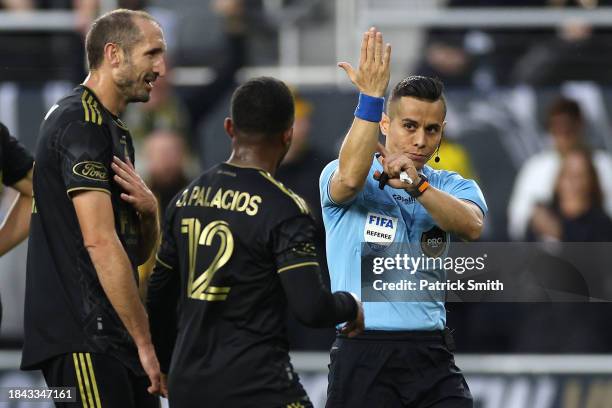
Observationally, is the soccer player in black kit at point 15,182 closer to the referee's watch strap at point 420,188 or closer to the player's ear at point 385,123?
the player's ear at point 385,123

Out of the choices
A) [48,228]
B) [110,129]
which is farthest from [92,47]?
[48,228]

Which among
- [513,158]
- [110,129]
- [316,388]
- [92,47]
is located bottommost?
[316,388]

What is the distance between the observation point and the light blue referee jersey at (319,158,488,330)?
4.98 metres

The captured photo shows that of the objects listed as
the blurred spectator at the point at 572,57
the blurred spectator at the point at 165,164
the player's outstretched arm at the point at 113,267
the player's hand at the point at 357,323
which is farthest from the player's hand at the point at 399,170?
the blurred spectator at the point at 572,57

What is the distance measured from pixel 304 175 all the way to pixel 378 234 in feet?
11.0

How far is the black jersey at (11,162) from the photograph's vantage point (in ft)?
18.2

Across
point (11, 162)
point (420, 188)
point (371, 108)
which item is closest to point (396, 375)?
point (420, 188)

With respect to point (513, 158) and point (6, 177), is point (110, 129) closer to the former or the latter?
point (6, 177)

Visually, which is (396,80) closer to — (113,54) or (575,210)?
(575,210)

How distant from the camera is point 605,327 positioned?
843 centimetres

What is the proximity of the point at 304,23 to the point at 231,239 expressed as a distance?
16.3ft

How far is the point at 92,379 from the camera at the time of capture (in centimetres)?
467

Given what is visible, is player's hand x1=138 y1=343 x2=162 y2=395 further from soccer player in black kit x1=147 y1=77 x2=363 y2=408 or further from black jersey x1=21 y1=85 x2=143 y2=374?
soccer player in black kit x1=147 y1=77 x2=363 y2=408

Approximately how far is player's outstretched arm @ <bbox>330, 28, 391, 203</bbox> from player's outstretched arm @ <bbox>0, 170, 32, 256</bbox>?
1.62 meters
